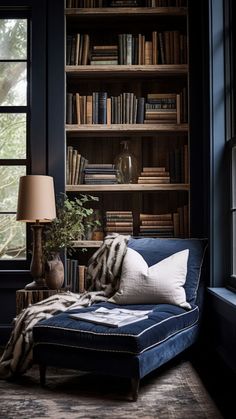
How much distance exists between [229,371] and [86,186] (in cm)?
188

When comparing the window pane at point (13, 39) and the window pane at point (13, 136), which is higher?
the window pane at point (13, 39)

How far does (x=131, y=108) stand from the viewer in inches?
186

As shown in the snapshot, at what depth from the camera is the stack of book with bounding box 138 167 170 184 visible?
4695 millimetres

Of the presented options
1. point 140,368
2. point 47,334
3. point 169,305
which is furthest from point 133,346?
point 169,305

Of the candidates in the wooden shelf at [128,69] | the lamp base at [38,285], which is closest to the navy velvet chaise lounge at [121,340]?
the lamp base at [38,285]

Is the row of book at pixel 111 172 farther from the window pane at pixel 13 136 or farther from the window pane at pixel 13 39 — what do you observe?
the window pane at pixel 13 39

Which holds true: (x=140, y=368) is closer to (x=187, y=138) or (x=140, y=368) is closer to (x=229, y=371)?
(x=229, y=371)

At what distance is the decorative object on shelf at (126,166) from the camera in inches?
187

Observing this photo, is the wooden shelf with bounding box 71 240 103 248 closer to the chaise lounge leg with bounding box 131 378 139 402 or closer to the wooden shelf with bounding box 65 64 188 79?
the wooden shelf with bounding box 65 64 188 79

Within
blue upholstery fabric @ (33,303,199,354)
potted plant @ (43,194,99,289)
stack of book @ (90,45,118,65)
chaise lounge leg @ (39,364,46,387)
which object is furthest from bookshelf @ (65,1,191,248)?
chaise lounge leg @ (39,364,46,387)

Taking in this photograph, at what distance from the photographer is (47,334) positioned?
10.7 ft

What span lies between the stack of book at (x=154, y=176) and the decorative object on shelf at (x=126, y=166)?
95 millimetres

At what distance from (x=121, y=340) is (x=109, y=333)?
8 centimetres

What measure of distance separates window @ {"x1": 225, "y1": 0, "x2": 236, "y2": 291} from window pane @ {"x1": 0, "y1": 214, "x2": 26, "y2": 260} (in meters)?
1.85
